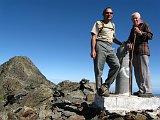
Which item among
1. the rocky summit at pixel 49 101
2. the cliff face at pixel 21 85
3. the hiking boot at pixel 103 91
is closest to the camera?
the hiking boot at pixel 103 91

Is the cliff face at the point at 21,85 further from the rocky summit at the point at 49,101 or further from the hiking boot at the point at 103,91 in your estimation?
the hiking boot at the point at 103,91

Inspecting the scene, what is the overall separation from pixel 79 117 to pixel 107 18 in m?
4.46

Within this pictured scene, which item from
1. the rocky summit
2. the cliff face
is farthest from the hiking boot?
the cliff face

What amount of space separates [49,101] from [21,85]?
953 centimetres

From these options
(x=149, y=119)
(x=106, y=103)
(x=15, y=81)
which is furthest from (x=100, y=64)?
(x=15, y=81)

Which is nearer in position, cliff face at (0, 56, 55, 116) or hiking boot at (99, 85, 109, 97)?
hiking boot at (99, 85, 109, 97)

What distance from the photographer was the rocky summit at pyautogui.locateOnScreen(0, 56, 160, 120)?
1357cm

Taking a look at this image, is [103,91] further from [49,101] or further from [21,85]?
[21,85]

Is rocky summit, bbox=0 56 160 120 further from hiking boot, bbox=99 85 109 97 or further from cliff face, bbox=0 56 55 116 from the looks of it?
hiking boot, bbox=99 85 109 97

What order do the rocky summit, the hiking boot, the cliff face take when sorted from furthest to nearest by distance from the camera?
1. the cliff face
2. the rocky summit
3. the hiking boot

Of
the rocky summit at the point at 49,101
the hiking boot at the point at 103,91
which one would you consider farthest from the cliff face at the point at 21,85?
the hiking boot at the point at 103,91

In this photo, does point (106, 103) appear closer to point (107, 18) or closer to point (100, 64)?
point (100, 64)

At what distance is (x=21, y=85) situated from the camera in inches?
1057

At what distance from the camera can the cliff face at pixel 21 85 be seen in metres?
18.7
